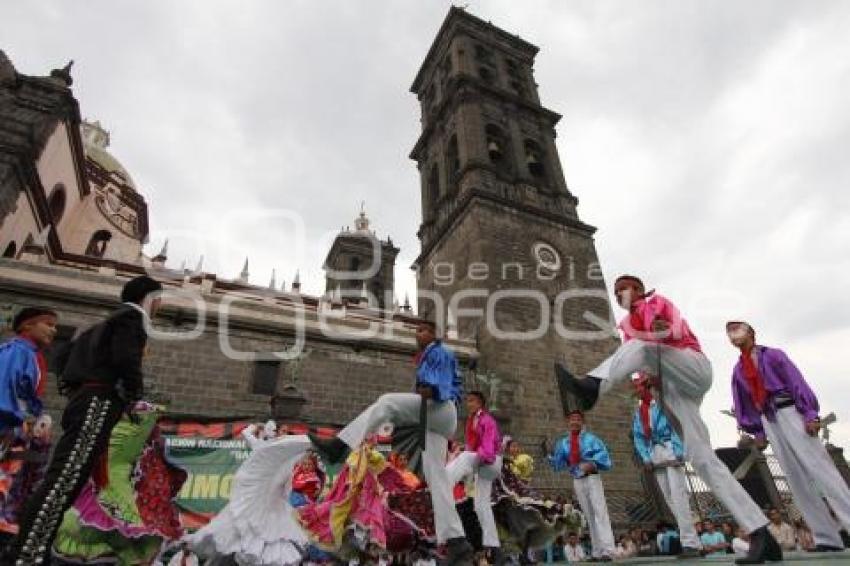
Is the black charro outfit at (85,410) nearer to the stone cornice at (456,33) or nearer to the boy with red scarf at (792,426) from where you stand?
the boy with red scarf at (792,426)

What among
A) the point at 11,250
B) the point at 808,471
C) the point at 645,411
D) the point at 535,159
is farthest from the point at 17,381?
the point at 535,159

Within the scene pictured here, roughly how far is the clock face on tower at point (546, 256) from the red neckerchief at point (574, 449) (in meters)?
13.4

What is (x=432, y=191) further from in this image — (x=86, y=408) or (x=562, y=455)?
(x=86, y=408)

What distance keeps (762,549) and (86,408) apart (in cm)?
429

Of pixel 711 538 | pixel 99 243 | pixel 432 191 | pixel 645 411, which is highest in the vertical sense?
pixel 432 191

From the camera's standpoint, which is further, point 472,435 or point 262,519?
point 472,435

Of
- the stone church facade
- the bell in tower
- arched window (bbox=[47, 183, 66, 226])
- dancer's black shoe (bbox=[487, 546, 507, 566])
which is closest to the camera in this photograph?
dancer's black shoe (bbox=[487, 546, 507, 566])

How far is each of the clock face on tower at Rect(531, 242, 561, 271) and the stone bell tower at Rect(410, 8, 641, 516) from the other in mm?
51

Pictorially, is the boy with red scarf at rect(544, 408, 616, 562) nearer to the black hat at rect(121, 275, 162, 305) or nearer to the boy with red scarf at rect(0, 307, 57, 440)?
the black hat at rect(121, 275, 162, 305)

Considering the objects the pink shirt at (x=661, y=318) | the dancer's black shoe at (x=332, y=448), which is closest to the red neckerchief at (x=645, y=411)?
the pink shirt at (x=661, y=318)

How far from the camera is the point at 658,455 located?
19.9ft

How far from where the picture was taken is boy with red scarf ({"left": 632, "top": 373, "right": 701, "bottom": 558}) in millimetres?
5352

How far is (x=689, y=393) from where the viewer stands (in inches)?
149

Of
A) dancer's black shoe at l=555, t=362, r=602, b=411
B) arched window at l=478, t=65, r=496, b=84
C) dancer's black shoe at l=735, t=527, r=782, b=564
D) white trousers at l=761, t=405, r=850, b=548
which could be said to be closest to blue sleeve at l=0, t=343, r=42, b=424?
dancer's black shoe at l=555, t=362, r=602, b=411
